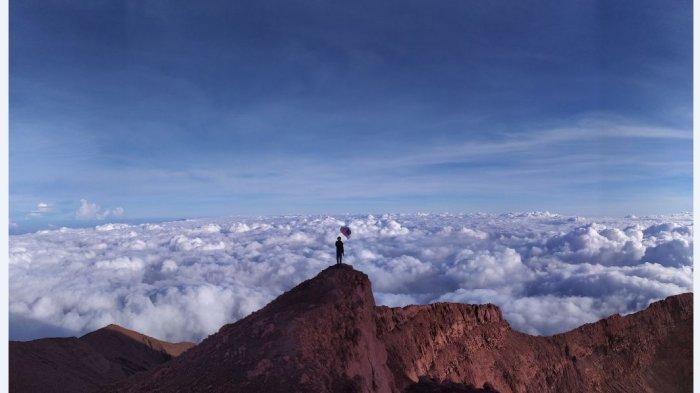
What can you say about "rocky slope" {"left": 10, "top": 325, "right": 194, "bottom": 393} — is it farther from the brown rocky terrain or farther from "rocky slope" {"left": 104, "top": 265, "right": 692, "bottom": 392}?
"rocky slope" {"left": 104, "top": 265, "right": 692, "bottom": 392}

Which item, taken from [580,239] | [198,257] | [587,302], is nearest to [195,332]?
[198,257]

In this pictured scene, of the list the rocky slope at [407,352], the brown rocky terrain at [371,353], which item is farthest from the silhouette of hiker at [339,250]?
the brown rocky terrain at [371,353]

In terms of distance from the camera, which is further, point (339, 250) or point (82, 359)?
point (82, 359)

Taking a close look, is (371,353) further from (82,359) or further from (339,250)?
(82,359)

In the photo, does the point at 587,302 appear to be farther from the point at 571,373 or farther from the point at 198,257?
the point at 198,257

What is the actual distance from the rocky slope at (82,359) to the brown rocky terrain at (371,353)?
20cm

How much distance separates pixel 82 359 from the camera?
50.7 meters

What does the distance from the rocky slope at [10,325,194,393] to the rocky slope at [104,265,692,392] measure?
28656 mm

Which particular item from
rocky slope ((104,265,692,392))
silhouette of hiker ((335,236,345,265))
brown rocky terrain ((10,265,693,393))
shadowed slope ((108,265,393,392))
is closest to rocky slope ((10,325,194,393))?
brown rocky terrain ((10,265,693,393))

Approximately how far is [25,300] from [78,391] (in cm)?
6758

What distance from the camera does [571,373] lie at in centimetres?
4816

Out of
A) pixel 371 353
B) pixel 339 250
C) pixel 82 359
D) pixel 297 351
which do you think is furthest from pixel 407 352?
pixel 82 359

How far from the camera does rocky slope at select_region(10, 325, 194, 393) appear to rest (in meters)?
40.9

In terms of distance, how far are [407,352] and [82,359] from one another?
44519 millimetres
